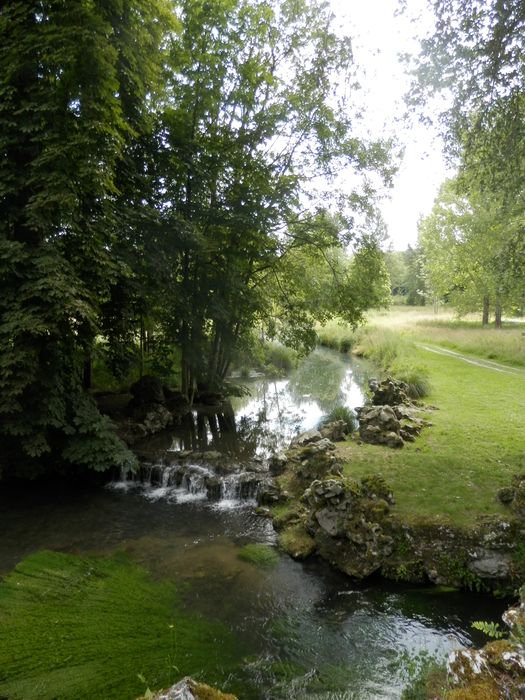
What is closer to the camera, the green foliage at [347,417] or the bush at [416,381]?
the green foliage at [347,417]

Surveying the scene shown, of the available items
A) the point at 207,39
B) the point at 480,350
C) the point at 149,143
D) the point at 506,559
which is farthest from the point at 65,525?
the point at 480,350

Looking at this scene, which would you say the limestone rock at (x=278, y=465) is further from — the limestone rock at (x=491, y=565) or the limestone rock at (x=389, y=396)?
the limestone rock at (x=389, y=396)

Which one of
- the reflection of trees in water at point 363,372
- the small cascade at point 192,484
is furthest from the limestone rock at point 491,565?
the reflection of trees in water at point 363,372

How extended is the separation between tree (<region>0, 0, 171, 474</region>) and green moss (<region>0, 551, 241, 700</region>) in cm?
339

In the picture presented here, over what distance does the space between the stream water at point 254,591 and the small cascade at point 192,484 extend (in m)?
0.04

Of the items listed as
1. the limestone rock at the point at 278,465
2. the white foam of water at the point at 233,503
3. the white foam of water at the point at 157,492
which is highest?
the limestone rock at the point at 278,465

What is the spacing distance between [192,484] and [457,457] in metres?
7.01

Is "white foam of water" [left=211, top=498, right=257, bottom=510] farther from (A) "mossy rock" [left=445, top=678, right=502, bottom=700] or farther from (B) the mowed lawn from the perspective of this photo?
(A) "mossy rock" [left=445, top=678, right=502, bottom=700]

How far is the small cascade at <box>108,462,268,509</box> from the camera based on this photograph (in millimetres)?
10750

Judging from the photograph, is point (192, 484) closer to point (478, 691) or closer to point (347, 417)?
point (347, 417)

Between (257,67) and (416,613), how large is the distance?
17376 millimetres

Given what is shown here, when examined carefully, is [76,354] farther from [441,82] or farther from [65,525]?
[441,82]

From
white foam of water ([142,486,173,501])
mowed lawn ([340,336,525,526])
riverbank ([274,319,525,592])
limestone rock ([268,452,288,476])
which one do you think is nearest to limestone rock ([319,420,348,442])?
riverbank ([274,319,525,592])

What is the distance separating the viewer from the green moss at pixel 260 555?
7.96m
